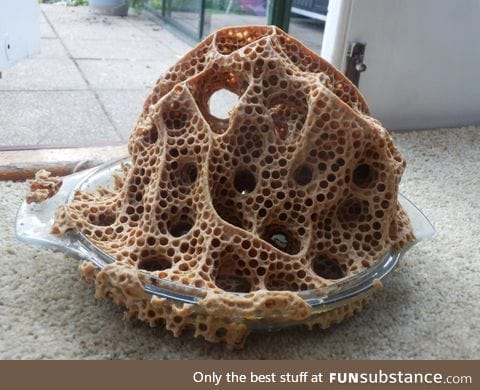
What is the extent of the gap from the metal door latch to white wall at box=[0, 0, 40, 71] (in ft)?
2.97

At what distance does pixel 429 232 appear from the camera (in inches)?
35.4

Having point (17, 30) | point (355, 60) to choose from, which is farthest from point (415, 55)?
point (17, 30)

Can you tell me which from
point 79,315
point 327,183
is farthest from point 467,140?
point 79,315

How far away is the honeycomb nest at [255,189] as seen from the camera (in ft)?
2.42

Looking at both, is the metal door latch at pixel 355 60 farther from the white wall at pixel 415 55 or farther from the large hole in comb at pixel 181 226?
the large hole in comb at pixel 181 226

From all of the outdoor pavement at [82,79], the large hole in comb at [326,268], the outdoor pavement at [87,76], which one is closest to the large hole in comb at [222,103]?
the outdoor pavement at [87,76]

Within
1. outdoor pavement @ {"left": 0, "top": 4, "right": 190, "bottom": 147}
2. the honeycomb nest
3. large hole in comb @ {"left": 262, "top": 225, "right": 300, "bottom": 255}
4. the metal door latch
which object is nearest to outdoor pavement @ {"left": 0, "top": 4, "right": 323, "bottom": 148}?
outdoor pavement @ {"left": 0, "top": 4, "right": 190, "bottom": 147}

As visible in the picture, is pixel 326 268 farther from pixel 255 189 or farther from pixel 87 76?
pixel 87 76

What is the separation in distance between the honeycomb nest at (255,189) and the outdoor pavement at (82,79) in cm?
63

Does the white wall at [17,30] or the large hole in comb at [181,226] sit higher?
the white wall at [17,30]

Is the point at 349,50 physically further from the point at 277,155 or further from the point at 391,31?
the point at 277,155

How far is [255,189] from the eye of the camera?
0.78m

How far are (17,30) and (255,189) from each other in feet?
3.40

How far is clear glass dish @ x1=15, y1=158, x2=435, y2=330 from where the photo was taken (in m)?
0.69
